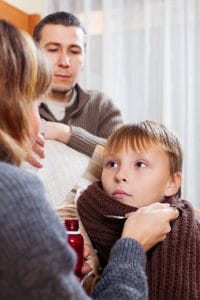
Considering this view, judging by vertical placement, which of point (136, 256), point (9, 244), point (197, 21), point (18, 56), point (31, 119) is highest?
point (197, 21)

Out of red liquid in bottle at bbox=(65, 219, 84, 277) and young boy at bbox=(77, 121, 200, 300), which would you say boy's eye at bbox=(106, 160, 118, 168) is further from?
red liquid in bottle at bbox=(65, 219, 84, 277)

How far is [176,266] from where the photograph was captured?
1051mm

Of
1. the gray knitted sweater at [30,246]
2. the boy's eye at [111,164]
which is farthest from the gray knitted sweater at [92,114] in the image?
the gray knitted sweater at [30,246]

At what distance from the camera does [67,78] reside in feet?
6.23

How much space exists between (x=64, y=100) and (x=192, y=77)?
84 centimetres

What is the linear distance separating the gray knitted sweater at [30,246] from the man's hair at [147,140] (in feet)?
2.00

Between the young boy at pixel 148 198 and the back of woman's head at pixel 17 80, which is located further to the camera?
the young boy at pixel 148 198

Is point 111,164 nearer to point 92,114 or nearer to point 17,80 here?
point 17,80

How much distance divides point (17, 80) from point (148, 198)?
60 cm

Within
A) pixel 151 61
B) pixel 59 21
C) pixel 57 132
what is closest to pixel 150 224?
pixel 57 132

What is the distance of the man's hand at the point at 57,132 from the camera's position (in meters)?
1.53

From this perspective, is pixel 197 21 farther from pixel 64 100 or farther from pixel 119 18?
pixel 64 100

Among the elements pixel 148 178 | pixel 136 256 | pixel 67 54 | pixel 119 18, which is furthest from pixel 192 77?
Result: pixel 136 256

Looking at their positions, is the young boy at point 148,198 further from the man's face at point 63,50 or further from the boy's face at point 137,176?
the man's face at point 63,50
